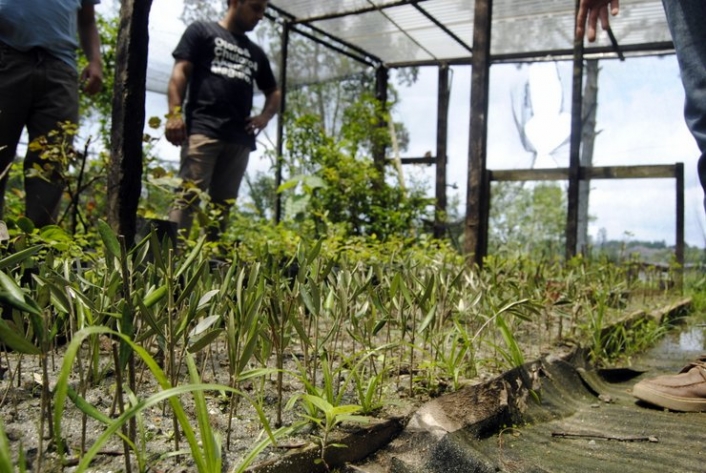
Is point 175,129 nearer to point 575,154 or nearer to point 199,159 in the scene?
point 199,159

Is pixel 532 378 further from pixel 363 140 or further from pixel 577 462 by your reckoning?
pixel 363 140

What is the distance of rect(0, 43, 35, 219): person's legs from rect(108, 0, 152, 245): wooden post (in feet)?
4.28

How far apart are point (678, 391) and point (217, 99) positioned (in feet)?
10.0

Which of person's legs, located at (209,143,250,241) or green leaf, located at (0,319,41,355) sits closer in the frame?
green leaf, located at (0,319,41,355)

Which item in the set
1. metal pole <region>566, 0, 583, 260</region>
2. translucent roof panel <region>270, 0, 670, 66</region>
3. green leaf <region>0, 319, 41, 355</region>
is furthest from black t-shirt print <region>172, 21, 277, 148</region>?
metal pole <region>566, 0, 583, 260</region>

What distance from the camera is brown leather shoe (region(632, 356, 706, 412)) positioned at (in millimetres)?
1921

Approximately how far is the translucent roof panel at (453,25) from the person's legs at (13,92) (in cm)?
436

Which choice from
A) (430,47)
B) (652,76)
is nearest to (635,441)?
(430,47)

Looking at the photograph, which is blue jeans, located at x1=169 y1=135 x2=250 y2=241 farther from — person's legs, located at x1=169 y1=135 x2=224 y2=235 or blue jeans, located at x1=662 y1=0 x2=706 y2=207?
blue jeans, located at x1=662 y1=0 x2=706 y2=207

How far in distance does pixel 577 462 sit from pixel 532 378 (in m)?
0.53

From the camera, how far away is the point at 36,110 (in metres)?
2.87

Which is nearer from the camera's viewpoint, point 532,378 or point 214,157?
point 532,378

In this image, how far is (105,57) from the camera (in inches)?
222

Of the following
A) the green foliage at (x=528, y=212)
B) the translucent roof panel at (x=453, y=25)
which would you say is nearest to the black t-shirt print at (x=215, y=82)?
the translucent roof panel at (x=453, y=25)
